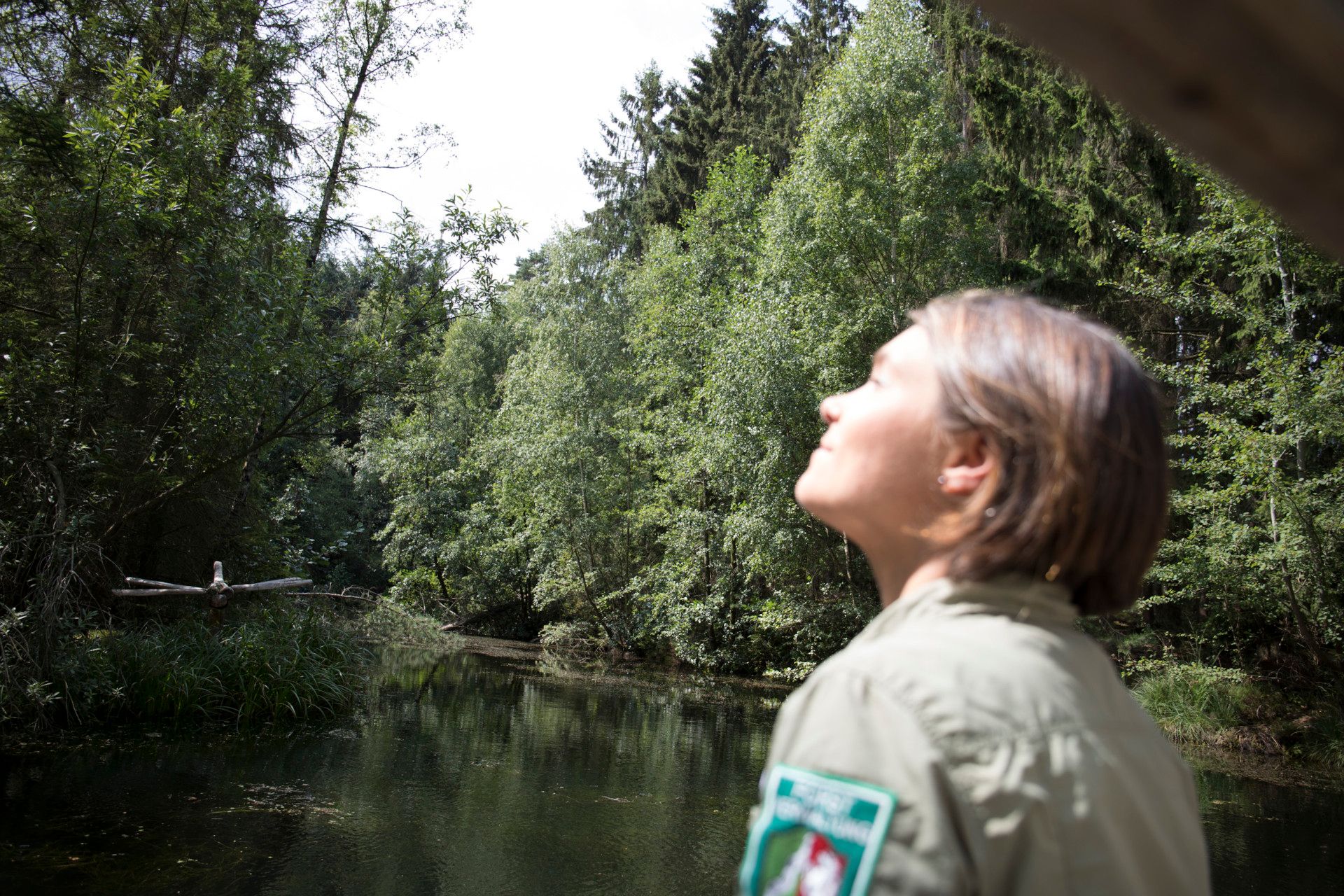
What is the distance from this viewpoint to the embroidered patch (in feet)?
2.33

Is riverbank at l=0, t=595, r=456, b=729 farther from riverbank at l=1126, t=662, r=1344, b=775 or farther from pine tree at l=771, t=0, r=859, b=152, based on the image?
pine tree at l=771, t=0, r=859, b=152

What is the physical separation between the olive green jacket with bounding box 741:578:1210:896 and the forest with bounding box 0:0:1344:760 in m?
8.42

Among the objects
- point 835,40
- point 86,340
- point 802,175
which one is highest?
point 835,40

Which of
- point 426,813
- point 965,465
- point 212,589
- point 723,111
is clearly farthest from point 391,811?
point 723,111

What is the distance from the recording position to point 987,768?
75cm

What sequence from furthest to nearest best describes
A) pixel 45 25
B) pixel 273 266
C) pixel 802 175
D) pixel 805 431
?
pixel 802 175
pixel 805 431
pixel 273 266
pixel 45 25

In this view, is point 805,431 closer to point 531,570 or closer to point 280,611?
point 280,611

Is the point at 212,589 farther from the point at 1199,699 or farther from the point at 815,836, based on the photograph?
the point at 1199,699

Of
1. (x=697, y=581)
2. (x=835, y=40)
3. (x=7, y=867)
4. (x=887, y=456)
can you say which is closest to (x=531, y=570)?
(x=697, y=581)

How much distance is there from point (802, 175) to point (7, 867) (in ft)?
47.7

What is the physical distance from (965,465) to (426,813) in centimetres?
706

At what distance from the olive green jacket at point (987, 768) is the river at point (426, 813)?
5.56 metres

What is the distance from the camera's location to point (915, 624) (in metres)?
0.86

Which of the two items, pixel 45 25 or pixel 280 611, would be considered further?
pixel 280 611
